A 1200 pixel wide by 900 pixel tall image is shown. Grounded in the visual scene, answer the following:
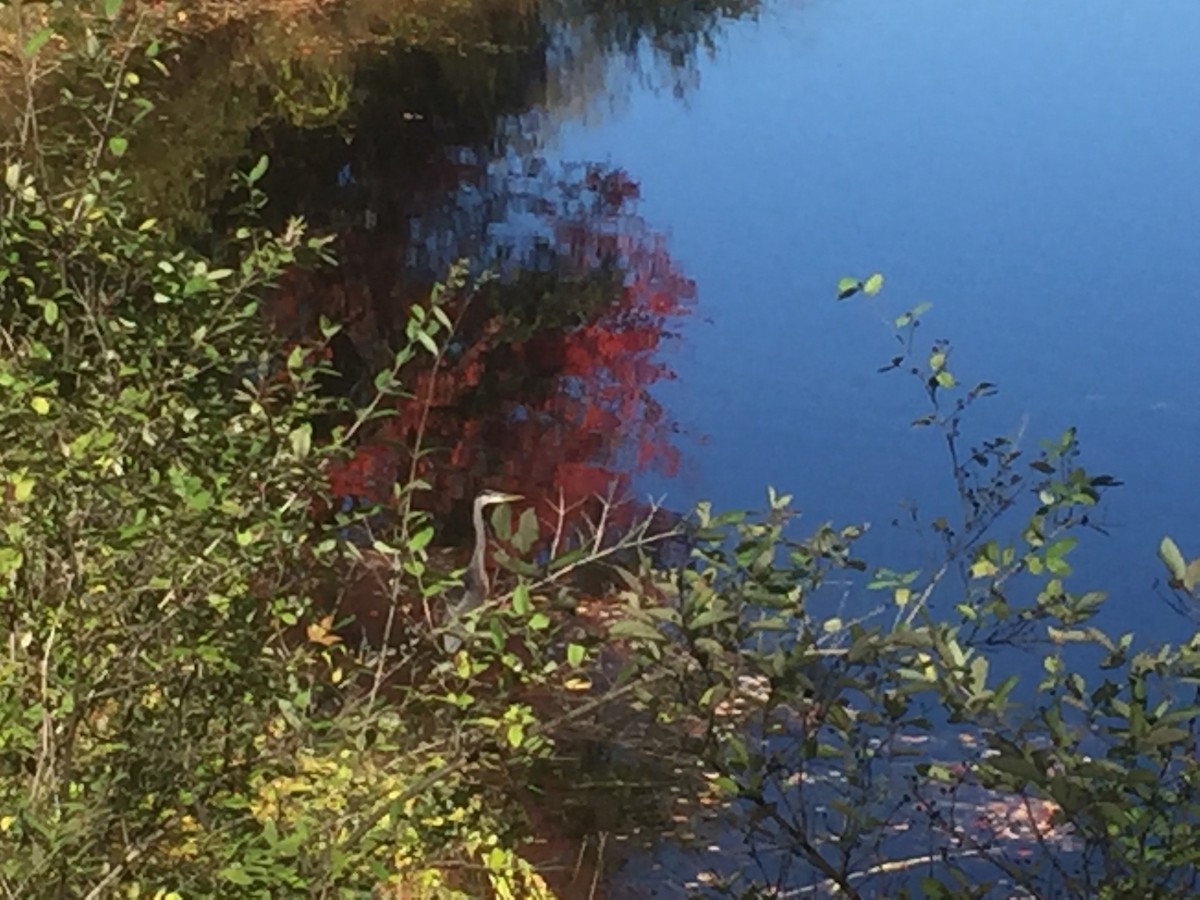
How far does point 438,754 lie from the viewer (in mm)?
2904

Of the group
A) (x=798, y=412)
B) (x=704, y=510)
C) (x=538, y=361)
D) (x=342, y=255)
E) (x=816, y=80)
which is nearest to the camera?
(x=704, y=510)

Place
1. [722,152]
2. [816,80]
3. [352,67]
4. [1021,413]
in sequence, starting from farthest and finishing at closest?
[816,80]
[352,67]
[722,152]
[1021,413]

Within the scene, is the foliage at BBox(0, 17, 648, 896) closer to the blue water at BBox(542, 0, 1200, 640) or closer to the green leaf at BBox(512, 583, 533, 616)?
the green leaf at BBox(512, 583, 533, 616)

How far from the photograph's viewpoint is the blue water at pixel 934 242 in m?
5.48

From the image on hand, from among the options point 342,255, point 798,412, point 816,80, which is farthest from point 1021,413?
point 816,80

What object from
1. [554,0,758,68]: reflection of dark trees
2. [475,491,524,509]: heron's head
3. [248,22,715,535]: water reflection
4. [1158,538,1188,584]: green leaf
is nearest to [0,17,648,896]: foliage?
[475,491,524,509]: heron's head

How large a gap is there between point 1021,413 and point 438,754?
334 cm

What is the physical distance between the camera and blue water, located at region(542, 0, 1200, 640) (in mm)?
5477

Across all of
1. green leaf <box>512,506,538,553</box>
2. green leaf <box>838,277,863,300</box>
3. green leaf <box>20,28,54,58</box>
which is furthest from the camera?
green leaf <box>838,277,863,300</box>

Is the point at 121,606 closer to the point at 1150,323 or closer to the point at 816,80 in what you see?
the point at 1150,323

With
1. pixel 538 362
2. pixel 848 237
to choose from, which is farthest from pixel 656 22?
pixel 538 362

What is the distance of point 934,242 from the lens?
7.32m

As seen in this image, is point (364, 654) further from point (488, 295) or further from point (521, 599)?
point (488, 295)

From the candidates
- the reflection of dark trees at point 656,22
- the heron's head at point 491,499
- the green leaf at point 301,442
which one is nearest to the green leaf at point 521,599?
the green leaf at point 301,442
